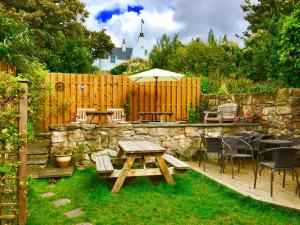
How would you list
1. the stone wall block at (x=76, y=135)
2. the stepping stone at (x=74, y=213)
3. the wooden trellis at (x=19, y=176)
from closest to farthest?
the wooden trellis at (x=19, y=176), the stepping stone at (x=74, y=213), the stone wall block at (x=76, y=135)

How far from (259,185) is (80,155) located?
12.0 ft

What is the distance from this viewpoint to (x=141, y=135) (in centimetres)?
691

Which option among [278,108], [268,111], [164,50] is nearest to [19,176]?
[278,108]

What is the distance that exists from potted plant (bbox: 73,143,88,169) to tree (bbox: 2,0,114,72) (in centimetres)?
820

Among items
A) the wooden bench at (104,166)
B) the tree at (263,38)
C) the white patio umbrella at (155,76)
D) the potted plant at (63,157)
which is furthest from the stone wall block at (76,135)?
the tree at (263,38)

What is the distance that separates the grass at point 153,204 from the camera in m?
3.62

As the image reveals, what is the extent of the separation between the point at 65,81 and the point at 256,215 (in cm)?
770

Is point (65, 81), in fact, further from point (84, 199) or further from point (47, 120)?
point (84, 199)

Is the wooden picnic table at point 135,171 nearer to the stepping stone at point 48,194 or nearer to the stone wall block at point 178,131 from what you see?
the stepping stone at point 48,194

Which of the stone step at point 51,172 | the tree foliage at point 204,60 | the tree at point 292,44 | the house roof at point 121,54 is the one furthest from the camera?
the house roof at point 121,54

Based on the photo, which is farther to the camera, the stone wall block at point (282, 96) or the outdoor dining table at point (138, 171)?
the stone wall block at point (282, 96)

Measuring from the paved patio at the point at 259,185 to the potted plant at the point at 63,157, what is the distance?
2.65 meters

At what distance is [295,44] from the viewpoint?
243 inches

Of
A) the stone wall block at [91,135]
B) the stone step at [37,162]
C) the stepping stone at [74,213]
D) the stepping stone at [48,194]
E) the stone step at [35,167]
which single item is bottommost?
the stepping stone at [48,194]
